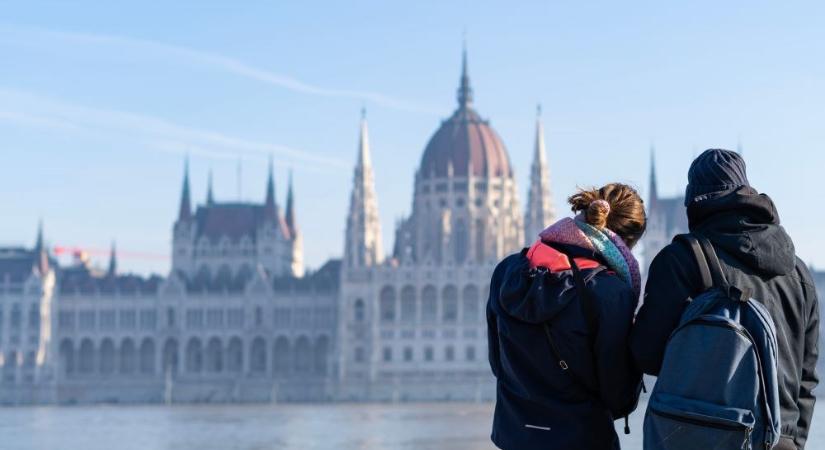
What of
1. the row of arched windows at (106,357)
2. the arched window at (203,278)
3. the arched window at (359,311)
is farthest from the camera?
the arched window at (203,278)

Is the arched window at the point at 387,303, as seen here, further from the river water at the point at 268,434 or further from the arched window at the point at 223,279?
the river water at the point at 268,434

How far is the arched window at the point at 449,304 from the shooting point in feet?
408

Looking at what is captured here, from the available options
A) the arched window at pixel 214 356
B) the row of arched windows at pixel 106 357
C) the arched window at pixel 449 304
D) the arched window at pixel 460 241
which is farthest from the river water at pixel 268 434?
the row of arched windows at pixel 106 357

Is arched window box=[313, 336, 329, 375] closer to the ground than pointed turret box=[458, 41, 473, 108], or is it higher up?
closer to the ground

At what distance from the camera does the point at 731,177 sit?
7270mm

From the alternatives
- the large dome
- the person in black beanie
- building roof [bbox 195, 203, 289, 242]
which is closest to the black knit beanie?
the person in black beanie

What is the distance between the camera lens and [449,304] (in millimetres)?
125500

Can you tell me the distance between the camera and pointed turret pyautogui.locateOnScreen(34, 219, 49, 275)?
139m

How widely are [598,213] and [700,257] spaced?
75 cm

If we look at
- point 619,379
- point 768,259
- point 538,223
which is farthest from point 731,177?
point 538,223

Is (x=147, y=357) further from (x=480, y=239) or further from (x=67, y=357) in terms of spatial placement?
(x=480, y=239)

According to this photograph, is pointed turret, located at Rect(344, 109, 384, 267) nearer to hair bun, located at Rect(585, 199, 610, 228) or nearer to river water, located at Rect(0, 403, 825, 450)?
river water, located at Rect(0, 403, 825, 450)

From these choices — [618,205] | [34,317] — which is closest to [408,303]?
[34,317]

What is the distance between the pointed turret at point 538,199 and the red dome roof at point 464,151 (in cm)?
451
